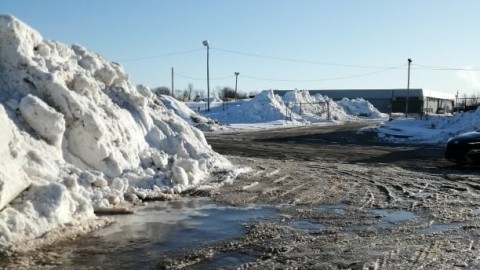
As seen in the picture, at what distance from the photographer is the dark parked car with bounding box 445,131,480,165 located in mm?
15062

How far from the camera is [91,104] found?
10586mm

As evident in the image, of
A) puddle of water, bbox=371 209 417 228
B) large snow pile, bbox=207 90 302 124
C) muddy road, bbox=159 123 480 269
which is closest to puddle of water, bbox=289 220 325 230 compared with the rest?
muddy road, bbox=159 123 480 269

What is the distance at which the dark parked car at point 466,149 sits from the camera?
49.4 ft

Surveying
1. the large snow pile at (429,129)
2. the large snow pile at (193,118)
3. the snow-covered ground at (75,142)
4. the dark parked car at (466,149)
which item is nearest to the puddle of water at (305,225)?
the snow-covered ground at (75,142)

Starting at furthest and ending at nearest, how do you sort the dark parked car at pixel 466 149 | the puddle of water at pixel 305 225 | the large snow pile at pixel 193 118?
the large snow pile at pixel 193 118 → the dark parked car at pixel 466 149 → the puddle of water at pixel 305 225

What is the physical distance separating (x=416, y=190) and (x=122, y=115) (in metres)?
6.29

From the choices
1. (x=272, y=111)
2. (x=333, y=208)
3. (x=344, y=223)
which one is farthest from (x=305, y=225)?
(x=272, y=111)

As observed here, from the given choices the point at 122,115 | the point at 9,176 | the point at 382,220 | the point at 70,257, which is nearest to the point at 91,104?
the point at 122,115

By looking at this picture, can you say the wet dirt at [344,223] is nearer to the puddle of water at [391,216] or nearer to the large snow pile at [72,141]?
the puddle of water at [391,216]

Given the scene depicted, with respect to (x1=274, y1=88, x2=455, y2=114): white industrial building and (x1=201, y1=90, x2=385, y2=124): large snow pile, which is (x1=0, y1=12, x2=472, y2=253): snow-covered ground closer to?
(x1=201, y1=90, x2=385, y2=124): large snow pile

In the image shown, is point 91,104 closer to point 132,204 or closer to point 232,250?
point 132,204

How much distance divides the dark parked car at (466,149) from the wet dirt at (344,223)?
14.2 inches

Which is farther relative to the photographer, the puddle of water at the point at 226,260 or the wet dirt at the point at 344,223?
the wet dirt at the point at 344,223

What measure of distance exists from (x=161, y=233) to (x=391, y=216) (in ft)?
11.6
